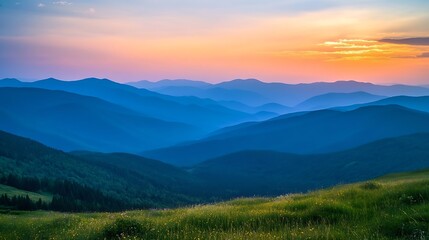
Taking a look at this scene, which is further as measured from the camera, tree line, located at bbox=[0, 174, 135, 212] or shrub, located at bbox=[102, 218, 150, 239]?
tree line, located at bbox=[0, 174, 135, 212]

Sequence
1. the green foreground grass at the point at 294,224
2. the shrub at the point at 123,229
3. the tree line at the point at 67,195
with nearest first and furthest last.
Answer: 1. the green foreground grass at the point at 294,224
2. the shrub at the point at 123,229
3. the tree line at the point at 67,195

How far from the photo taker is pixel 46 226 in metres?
14.4

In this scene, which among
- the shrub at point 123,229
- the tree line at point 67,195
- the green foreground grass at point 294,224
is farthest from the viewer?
the tree line at point 67,195

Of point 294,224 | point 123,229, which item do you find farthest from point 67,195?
point 294,224

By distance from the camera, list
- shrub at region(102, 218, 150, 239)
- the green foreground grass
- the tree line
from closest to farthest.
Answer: the green foreground grass, shrub at region(102, 218, 150, 239), the tree line

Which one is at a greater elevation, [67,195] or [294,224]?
[294,224]

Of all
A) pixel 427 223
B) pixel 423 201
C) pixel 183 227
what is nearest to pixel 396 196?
pixel 423 201

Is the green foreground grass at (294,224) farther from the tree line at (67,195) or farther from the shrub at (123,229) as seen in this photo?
the tree line at (67,195)

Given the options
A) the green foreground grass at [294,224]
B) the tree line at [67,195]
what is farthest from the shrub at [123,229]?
the tree line at [67,195]

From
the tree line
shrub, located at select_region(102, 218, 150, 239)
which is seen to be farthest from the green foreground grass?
the tree line

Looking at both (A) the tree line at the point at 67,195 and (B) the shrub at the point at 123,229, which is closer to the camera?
(B) the shrub at the point at 123,229

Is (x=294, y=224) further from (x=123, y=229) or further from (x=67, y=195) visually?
(x=67, y=195)

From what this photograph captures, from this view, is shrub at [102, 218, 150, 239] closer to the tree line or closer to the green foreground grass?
the green foreground grass

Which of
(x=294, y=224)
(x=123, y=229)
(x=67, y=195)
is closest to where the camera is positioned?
(x=123, y=229)
